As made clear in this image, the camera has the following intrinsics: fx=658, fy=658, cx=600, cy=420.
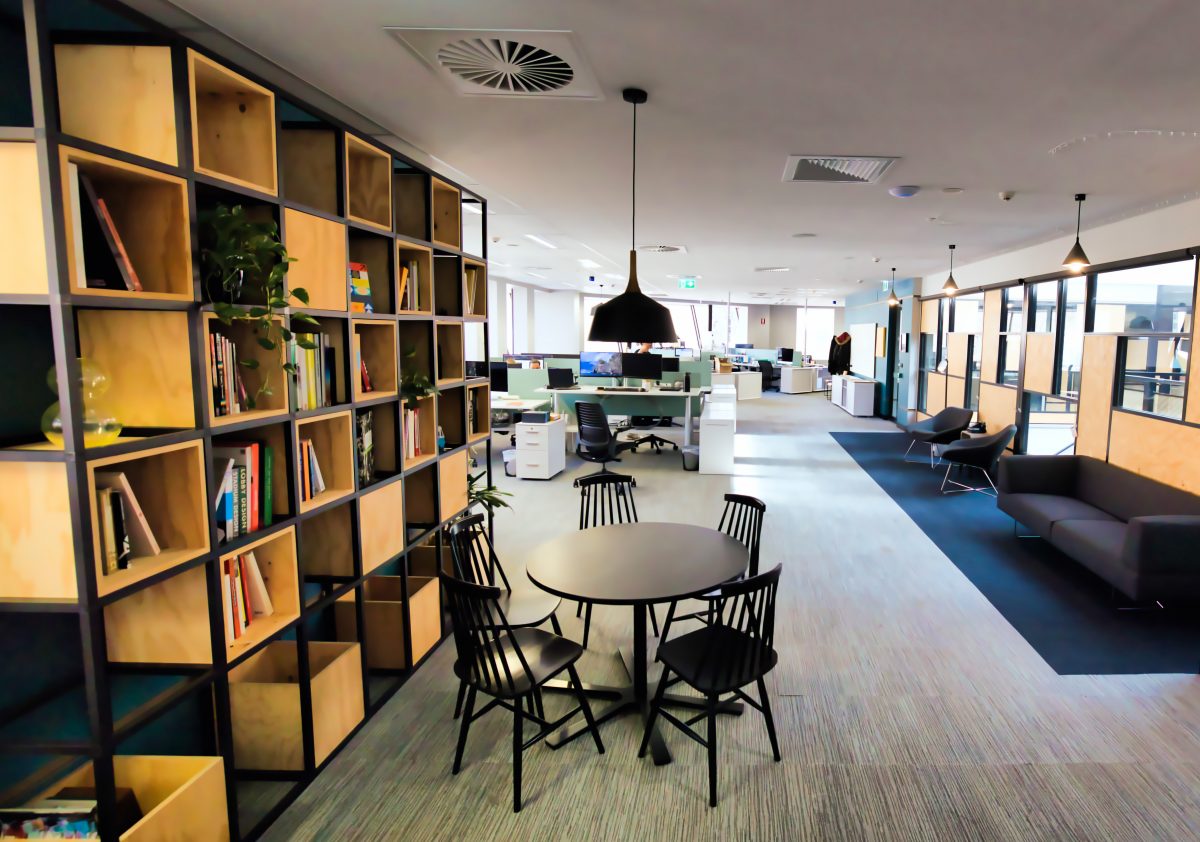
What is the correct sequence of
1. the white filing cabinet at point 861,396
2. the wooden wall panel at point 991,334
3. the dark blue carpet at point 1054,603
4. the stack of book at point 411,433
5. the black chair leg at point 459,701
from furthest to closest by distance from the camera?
the white filing cabinet at point 861,396 < the wooden wall panel at point 991,334 < the dark blue carpet at point 1054,603 < the stack of book at point 411,433 < the black chair leg at point 459,701

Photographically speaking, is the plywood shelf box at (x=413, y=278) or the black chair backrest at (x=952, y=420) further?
the black chair backrest at (x=952, y=420)

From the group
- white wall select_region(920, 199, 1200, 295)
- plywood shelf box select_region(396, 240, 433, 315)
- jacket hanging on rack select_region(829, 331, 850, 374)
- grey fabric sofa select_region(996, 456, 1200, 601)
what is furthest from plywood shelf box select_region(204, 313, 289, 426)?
jacket hanging on rack select_region(829, 331, 850, 374)

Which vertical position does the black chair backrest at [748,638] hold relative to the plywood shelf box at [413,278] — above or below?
below

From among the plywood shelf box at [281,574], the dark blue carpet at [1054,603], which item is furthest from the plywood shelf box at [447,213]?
the dark blue carpet at [1054,603]

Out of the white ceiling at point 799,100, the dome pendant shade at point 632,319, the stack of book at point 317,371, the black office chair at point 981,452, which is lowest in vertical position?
the black office chair at point 981,452

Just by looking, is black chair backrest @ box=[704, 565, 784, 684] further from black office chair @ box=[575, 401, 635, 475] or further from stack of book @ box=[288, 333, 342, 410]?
black office chair @ box=[575, 401, 635, 475]

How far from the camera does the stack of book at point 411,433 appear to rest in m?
3.46

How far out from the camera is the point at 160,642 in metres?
2.15

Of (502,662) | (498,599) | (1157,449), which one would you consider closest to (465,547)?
(498,599)

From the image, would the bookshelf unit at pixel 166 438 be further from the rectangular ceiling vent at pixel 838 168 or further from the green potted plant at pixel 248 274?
the rectangular ceiling vent at pixel 838 168

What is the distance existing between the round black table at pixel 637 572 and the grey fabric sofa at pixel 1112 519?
262cm

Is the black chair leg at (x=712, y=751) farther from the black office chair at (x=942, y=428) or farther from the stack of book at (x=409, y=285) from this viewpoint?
the black office chair at (x=942, y=428)

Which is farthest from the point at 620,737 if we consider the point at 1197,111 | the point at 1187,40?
the point at 1197,111

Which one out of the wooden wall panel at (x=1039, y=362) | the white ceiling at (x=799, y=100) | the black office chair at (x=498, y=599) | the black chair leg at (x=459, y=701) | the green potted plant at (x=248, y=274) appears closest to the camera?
the green potted plant at (x=248, y=274)
